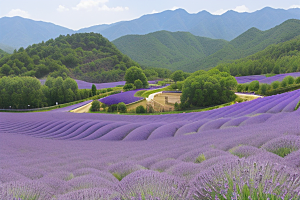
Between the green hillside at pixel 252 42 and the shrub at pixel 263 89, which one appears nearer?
the shrub at pixel 263 89

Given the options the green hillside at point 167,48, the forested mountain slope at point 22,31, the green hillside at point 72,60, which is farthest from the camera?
the green hillside at point 167,48

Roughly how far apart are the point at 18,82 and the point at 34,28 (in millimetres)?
122895

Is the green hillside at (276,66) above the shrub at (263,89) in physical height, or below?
above

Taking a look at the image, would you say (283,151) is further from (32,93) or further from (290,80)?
(290,80)

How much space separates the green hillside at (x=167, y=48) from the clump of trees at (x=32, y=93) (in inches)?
2965

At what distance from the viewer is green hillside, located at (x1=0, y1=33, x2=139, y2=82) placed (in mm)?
37062

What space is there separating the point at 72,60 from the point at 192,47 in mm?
103744

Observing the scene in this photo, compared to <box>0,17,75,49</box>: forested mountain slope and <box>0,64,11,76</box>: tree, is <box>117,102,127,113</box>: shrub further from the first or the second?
<box>0,17,75,49</box>: forested mountain slope

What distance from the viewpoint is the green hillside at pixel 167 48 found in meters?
109

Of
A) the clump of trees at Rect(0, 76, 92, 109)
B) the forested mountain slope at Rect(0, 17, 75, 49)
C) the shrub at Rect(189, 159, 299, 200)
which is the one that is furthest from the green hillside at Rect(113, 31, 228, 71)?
the shrub at Rect(189, 159, 299, 200)

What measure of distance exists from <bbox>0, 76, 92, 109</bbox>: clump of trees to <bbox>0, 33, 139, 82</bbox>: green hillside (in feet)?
41.1

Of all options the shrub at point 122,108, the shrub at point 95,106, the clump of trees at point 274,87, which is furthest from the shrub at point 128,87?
the clump of trees at point 274,87

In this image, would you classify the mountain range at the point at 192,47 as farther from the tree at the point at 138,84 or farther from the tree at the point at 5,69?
the tree at the point at 5,69

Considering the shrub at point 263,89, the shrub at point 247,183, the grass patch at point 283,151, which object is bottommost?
the shrub at point 263,89
